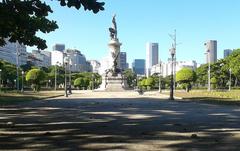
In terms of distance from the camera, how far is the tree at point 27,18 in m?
15.4

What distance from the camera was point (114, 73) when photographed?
9856cm

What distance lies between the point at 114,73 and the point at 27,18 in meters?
78.2

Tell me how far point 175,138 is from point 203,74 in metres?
140

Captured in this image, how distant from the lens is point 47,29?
23.3 metres

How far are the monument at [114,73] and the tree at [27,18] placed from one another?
71.6 meters

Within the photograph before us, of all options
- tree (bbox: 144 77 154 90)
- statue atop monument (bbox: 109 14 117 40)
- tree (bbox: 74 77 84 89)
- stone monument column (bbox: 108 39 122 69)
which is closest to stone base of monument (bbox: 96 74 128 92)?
stone monument column (bbox: 108 39 122 69)

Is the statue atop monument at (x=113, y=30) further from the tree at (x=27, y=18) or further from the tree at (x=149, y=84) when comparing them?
the tree at (x=27, y=18)

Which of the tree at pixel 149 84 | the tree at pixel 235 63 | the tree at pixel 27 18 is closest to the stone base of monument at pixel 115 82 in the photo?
the tree at pixel 149 84

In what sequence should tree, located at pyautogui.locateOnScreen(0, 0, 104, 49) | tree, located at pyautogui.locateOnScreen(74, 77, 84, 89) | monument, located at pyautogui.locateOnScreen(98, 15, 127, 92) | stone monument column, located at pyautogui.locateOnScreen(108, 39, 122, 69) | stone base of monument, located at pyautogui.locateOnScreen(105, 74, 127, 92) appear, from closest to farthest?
tree, located at pyautogui.locateOnScreen(0, 0, 104, 49)
stone base of monument, located at pyautogui.locateOnScreen(105, 74, 127, 92)
monument, located at pyautogui.locateOnScreen(98, 15, 127, 92)
stone monument column, located at pyautogui.locateOnScreen(108, 39, 122, 69)
tree, located at pyautogui.locateOnScreen(74, 77, 84, 89)

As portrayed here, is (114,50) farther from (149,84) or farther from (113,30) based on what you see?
(149,84)

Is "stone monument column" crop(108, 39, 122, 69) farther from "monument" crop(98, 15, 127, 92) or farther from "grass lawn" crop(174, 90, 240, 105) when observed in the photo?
"grass lawn" crop(174, 90, 240, 105)

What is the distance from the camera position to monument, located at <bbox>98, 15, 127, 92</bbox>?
9618 cm

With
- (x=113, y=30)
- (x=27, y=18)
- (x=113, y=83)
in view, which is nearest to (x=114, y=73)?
(x=113, y=83)

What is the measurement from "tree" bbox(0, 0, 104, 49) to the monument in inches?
2818
